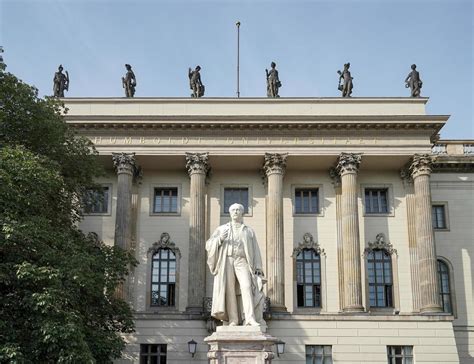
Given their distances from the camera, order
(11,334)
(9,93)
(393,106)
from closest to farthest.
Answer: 1. (11,334)
2. (9,93)
3. (393,106)

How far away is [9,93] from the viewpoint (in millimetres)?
26344

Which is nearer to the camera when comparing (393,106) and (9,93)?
(9,93)

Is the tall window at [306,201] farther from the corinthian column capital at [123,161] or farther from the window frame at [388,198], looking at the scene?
the corinthian column capital at [123,161]

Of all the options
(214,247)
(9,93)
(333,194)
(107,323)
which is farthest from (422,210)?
(214,247)

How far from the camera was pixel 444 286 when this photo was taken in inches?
1603

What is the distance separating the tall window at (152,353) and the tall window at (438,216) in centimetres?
1808

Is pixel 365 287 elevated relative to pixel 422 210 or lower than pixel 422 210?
lower

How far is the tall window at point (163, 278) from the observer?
3838 cm

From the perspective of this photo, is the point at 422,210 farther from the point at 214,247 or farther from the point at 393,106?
the point at 214,247

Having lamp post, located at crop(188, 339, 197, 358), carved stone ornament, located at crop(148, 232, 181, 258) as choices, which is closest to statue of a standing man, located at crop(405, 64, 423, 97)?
carved stone ornament, located at crop(148, 232, 181, 258)

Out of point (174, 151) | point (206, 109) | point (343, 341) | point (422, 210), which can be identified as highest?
point (206, 109)

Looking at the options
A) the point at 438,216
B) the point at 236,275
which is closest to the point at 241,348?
the point at 236,275

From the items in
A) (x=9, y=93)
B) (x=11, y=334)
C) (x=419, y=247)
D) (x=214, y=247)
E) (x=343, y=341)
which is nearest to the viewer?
(x=214, y=247)

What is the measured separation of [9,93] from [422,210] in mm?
22859
